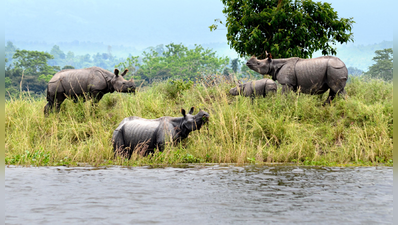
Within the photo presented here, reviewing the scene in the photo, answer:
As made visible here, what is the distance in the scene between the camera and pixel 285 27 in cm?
1630

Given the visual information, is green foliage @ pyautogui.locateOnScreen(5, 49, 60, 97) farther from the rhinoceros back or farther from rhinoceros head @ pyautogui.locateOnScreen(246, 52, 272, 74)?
the rhinoceros back

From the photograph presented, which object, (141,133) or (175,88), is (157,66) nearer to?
(175,88)

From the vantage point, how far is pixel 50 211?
490 cm

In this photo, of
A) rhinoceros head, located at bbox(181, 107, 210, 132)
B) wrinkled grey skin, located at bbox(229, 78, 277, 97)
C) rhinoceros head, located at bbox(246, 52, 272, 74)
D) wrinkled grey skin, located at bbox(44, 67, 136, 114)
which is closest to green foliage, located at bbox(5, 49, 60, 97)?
wrinkled grey skin, located at bbox(44, 67, 136, 114)

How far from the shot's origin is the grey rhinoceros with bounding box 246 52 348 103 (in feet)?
40.9

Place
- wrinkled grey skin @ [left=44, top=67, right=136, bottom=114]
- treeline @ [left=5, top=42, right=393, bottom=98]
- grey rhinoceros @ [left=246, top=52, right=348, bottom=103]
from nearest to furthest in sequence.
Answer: grey rhinoceros @ [left=246, top=52, right=348, bottom=103], wrinkled grey skin @ [left=44, top=67, right=136, bottom=114], treeline @ [left=5, top=42, right=393, bottom=98]

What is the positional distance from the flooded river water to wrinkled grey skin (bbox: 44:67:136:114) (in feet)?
17.5

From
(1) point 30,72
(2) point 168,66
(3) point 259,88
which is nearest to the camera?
(3) point 259,88

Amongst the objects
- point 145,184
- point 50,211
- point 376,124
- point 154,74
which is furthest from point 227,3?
point 154,74

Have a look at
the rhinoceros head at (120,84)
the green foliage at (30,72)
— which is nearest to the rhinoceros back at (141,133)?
the rhinoceros head at (120,84)

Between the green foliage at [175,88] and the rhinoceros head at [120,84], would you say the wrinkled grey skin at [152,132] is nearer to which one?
the rhinoceros head at [120,84]

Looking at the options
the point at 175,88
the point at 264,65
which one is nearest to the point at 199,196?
the point at 264,65

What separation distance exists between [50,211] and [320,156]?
6345 mm

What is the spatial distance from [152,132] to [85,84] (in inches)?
178
